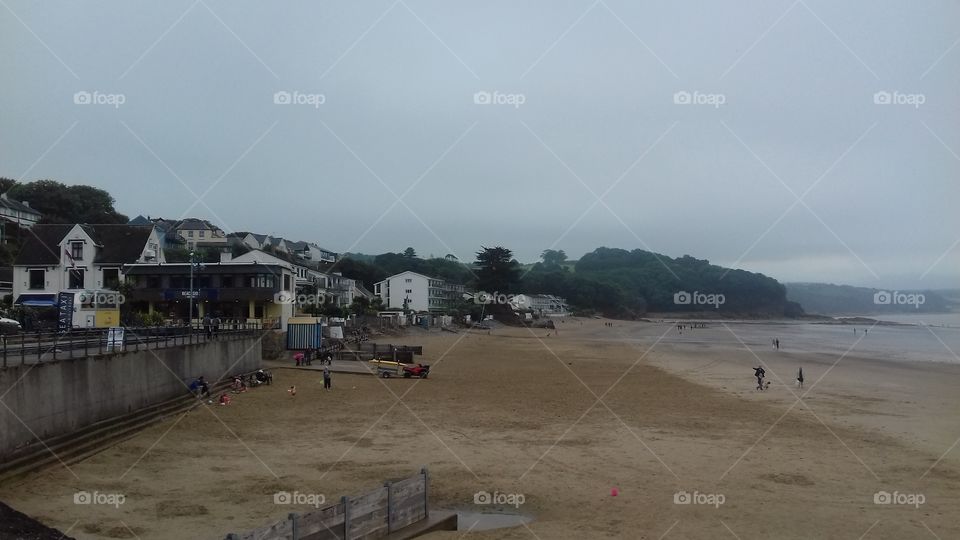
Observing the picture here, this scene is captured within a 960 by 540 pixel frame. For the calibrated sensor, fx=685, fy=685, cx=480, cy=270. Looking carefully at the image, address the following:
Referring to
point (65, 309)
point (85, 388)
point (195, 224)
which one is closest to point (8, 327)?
point (65, 309)

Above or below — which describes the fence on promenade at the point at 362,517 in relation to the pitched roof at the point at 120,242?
below

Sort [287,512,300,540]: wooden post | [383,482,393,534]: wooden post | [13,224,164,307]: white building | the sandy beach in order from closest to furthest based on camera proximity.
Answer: [287,512,300,540]: wooden post < [383,482,393,534]: wooden post < the sandy beach < [13,224,164,307]: white building

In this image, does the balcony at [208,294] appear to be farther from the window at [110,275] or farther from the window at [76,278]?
the window at [76,278]

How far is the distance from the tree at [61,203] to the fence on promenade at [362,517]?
82.8 metres

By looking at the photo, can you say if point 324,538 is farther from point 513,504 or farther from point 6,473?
point 6,473

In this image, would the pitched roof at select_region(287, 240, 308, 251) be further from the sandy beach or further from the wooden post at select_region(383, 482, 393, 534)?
the wooden post at select_region(383, 482, 393, 534)

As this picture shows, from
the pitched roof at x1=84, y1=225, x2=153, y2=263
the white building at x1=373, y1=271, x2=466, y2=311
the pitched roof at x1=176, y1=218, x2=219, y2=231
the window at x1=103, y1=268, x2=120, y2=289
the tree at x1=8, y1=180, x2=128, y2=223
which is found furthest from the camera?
the white building at x1=373, y1=271, x2=466, y2=311

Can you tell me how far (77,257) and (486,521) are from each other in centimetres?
4874

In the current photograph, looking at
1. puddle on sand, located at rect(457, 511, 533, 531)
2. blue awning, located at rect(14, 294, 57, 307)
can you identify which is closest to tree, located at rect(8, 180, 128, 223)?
blue awning, located at rect(14, 294, 57, 307)

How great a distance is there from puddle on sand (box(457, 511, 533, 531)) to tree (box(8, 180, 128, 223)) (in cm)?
8246

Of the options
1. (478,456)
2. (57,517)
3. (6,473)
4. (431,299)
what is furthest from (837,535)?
(431,299)

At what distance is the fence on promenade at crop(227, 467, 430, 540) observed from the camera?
8641 millimetres

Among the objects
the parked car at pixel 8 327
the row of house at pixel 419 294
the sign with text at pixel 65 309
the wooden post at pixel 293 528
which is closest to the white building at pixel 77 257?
the sign with text at pixel 65 309

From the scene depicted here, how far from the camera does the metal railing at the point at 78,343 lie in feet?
52.9
